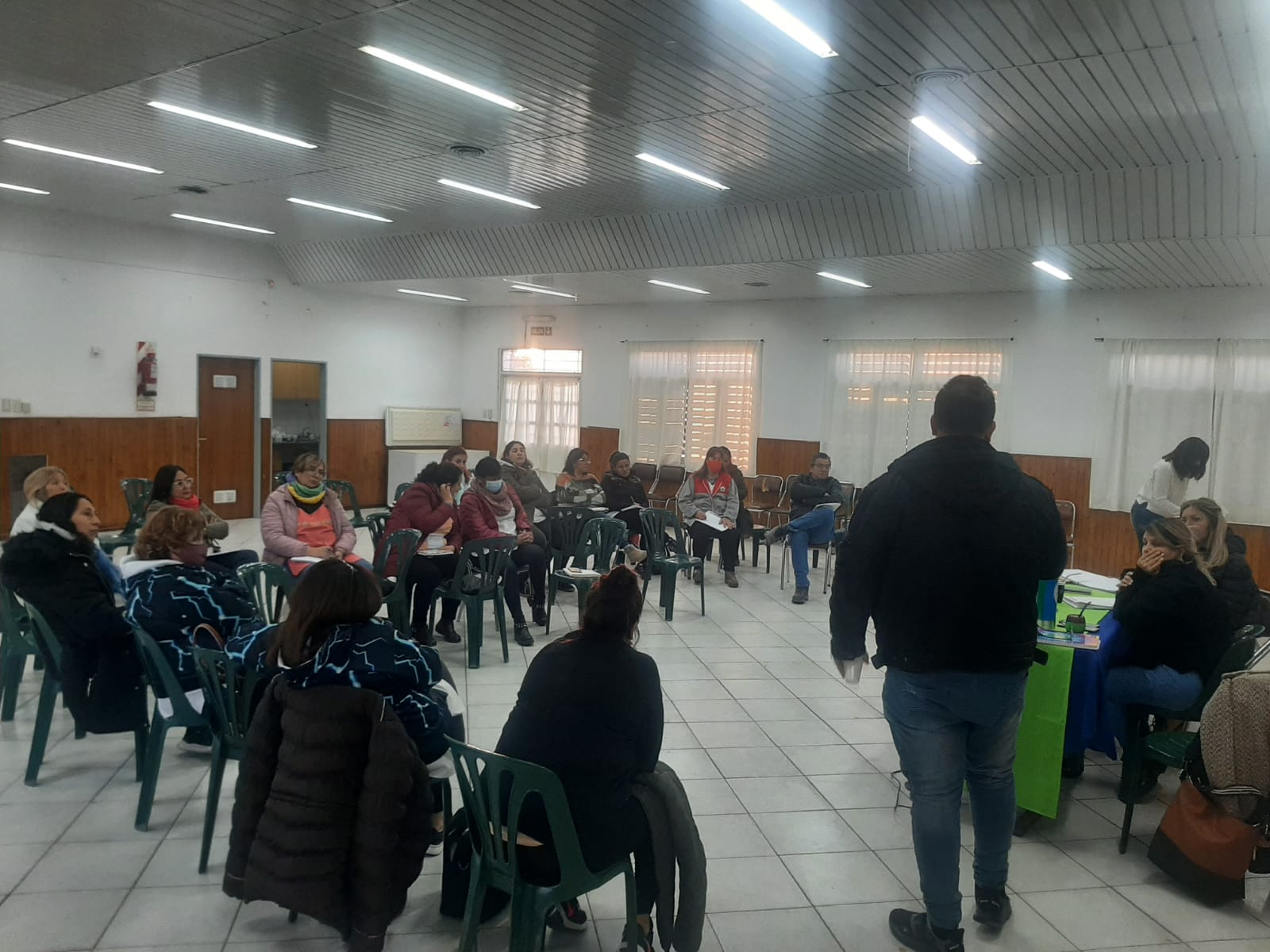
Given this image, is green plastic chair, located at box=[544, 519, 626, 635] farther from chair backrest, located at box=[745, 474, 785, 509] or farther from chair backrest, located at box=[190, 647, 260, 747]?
chair backrest, located at box=[745, 474, 785, 509]

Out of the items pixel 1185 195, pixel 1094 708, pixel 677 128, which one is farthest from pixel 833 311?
pixel 1094 708

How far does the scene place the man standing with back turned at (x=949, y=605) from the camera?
2.45 metres

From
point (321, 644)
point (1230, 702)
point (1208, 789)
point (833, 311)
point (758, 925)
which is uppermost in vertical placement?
point (833, 311)

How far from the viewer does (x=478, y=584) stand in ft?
18.2

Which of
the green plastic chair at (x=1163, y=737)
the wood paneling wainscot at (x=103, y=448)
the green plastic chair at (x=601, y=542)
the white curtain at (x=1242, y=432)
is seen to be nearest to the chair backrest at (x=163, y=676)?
the green plastic chair at (x=601, y=542)

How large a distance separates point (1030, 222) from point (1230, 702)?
13.8 feet

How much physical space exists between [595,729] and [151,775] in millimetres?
2000

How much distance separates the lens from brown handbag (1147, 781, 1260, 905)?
3043mm

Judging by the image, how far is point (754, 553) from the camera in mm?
9273

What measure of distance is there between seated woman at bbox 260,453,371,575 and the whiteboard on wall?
7215 millimetres

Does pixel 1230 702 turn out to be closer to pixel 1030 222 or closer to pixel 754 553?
pixel 1030 222

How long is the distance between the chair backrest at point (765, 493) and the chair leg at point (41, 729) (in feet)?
26.0

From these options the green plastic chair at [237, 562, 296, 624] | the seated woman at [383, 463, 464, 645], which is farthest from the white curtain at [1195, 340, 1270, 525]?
the green plastic chair at [237, 562, 296, 624]

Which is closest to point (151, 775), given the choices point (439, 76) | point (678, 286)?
point (439, 76)
